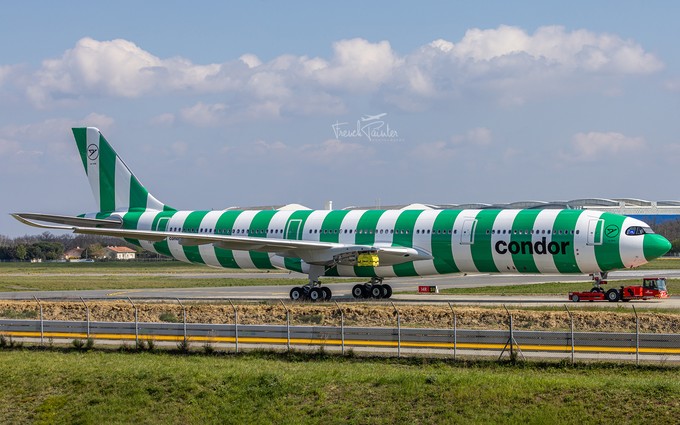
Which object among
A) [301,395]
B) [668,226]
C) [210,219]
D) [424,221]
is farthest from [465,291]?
[668,226]

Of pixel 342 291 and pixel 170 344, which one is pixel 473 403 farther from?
pixel 342 291

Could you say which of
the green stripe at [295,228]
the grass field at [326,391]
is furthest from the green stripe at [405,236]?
the grass field at [326,391]

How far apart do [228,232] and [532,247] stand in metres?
19.6

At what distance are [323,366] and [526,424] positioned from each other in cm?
751

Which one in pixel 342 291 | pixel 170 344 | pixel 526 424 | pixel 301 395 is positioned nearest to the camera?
pixel 526 424

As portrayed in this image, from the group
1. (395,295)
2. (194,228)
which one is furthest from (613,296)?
(194,228)

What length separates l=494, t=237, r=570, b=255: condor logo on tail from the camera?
47.4 meters

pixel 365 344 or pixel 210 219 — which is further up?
pixel 210 219

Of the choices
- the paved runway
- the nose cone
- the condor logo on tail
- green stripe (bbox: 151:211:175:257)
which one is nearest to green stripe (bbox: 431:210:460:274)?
the paved runway

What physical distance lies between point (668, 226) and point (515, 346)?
152 metres

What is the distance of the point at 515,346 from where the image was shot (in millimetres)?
30750

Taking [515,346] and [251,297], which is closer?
[515,346]

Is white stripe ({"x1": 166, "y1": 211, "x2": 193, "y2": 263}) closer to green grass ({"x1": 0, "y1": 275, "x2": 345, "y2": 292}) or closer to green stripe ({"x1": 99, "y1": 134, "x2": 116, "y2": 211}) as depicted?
green stripe ({"x1": 99, "y1": 134, "x2": 116, "y2": 211})

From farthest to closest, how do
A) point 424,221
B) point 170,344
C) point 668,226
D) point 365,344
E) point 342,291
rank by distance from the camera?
1. point 668,226
2. point 342,291
3. point 424,221
4. point 170,344
5. point 365,344
